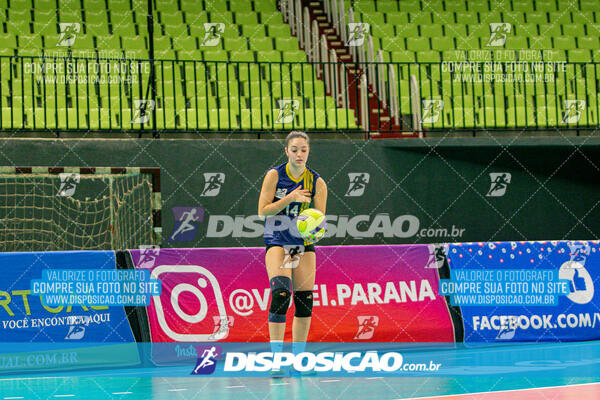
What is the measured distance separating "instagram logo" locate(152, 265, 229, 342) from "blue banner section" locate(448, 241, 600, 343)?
2.80m

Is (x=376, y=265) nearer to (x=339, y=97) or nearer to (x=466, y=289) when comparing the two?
(x=466, y=289)

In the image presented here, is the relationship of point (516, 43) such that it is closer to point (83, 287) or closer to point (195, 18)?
point (195, 18)

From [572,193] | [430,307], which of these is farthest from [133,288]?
[572,193]

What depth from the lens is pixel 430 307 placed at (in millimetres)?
9930

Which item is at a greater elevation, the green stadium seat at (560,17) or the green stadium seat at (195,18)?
the green stadium seat at (560,17)

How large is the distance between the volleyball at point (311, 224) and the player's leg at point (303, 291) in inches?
8.2

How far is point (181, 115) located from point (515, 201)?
6.28 meters
